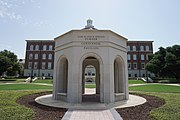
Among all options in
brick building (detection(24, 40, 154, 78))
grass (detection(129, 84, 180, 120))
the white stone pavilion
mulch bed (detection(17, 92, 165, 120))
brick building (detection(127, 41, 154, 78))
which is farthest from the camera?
brick building (detection(24, 40, 154, 78))

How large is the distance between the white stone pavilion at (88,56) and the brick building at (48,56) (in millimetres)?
50196

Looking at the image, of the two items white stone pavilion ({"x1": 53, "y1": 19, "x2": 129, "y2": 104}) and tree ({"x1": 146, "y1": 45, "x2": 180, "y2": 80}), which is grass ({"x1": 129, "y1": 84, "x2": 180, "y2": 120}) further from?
tree ({"x1": 146, "y1": 45, "x2": 180, "y2": 80})

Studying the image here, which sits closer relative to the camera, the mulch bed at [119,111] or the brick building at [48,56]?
the mulch bed at [119,111]

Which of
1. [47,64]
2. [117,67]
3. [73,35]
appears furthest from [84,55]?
[47,64]

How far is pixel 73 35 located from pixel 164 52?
40782 mm

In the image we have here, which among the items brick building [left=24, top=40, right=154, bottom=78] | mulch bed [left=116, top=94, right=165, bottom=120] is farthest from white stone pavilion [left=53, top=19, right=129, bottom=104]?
brick building [left=24, top=40, right=154, bottom=78]

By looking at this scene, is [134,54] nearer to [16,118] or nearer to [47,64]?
[47,64]

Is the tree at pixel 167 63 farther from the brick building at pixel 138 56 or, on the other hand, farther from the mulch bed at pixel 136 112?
the mulch bed at pixel 136 112

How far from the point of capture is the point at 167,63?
36.7 meters

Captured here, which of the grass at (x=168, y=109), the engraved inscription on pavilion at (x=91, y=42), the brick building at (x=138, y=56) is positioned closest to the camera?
the grass at (x=168, y=109)

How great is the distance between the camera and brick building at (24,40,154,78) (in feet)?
194

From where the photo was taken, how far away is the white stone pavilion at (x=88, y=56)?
979 centimetres

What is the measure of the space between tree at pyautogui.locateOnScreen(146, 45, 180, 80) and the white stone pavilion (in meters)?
31.2

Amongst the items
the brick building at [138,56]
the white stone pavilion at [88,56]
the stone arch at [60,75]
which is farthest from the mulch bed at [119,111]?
the brick building at [138,56]
